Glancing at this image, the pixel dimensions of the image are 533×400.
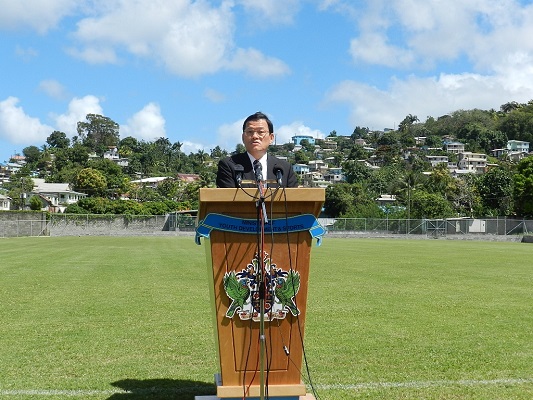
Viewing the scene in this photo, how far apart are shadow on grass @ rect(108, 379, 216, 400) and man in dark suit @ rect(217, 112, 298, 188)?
6.33 feet

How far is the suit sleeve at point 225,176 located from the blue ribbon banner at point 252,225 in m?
0.44

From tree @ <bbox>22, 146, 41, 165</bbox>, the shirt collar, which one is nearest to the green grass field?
the shirt collar

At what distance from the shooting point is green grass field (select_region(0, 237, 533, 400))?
245 inches

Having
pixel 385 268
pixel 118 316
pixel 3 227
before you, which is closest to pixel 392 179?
pixel 3 227

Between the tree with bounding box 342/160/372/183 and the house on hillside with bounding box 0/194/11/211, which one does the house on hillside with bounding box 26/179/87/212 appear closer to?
the house on hillside with bounding box 0/194/11/211

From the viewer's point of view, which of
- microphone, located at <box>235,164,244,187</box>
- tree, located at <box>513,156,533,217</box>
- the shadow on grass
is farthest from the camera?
tree, located at <box>513,156,533,217</box>

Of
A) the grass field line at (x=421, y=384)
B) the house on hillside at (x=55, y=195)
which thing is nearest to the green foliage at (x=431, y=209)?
the house on hillside at (x=55, y=195)

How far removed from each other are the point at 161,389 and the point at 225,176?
7.04 feet

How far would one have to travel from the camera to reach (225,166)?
202 inches

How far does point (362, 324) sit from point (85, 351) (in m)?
3.81

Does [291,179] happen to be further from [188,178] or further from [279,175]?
[188,178]

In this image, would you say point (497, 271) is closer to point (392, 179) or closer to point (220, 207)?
point (220, 207)

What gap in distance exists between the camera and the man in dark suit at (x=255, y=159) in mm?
5129

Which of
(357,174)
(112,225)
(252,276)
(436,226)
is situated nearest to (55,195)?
(112,225)
